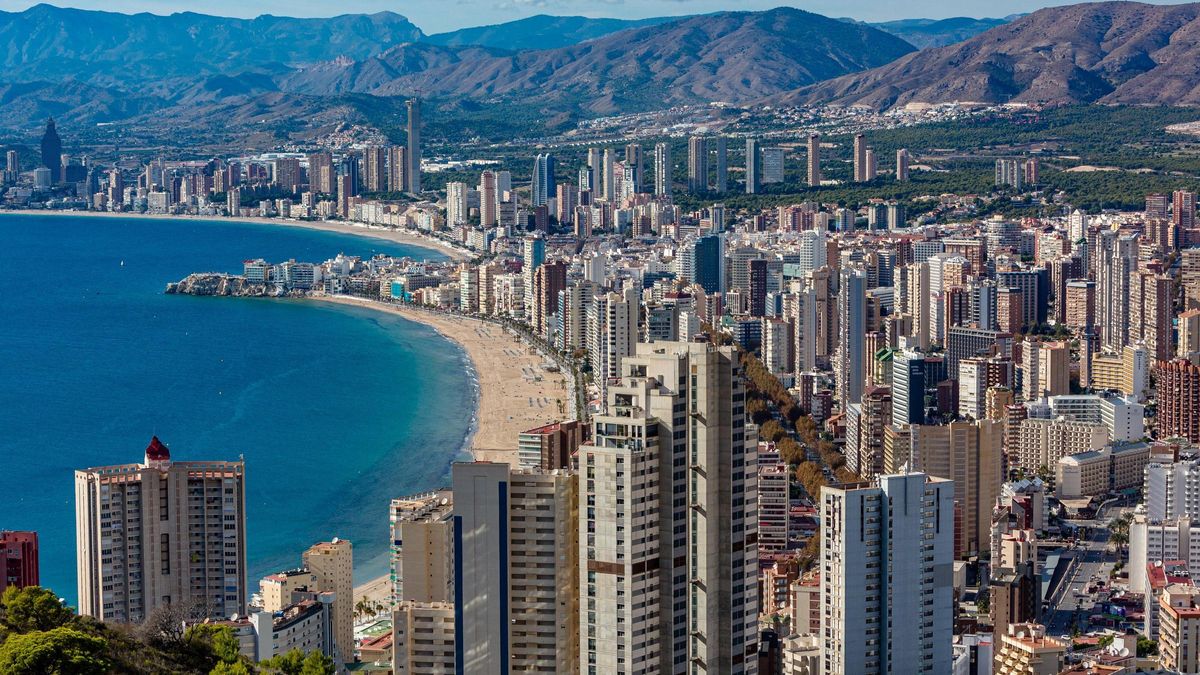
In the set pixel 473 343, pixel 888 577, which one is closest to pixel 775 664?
pixel 888 577

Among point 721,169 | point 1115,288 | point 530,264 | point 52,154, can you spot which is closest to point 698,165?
point 721,169

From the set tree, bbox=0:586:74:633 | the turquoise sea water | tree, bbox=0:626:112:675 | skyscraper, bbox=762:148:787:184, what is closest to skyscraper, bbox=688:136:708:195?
skyscraper, bbox=762:148:787:184

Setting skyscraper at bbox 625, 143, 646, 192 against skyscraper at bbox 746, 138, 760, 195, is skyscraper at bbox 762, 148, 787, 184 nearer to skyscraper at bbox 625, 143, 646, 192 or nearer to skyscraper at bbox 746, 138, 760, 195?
skyscraper at bbox 746, 138, 760, 195

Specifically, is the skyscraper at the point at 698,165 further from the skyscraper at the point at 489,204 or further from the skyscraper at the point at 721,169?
the skyscraper at the point at 489,204

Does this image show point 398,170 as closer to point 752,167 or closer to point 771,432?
point 752,167

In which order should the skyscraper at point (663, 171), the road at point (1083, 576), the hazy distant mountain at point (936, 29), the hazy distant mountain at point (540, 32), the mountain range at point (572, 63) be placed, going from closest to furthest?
the road at point (1083, 576)
the skyscraper at point (663, 171)
the mountain range at point (572, 63)
the hazy distant mountain at point (936, 29)
the hazy distant mountain at point (540, 32)

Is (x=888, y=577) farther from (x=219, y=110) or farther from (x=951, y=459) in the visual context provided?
(x=219, y=110)

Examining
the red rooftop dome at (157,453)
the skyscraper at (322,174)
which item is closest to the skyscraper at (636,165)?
the skyscraper at (322,174)
